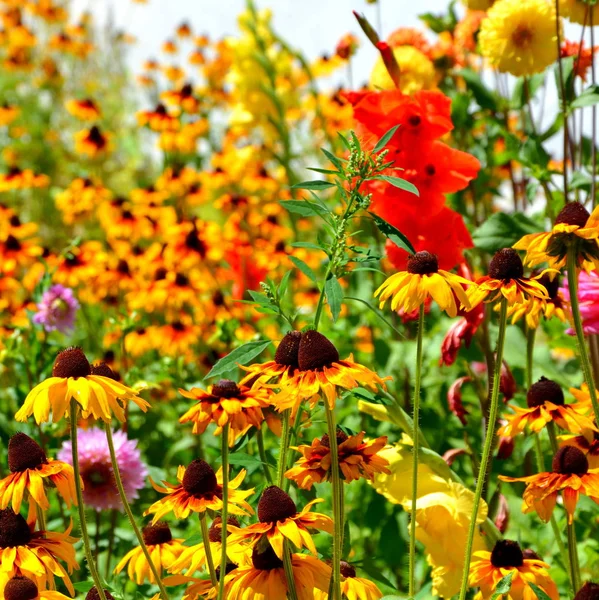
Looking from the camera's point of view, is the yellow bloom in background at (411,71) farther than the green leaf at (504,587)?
Yes

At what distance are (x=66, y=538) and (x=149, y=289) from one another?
5.10 feet

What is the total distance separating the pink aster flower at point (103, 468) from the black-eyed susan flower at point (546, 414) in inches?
25.6

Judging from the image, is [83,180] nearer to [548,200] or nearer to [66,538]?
[548,200]

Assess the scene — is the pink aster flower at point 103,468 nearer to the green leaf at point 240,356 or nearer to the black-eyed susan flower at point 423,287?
the green leaf at point 240,356

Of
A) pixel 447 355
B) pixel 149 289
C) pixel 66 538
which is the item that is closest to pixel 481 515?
pixel 447 355

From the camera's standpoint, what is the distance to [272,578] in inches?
30.8

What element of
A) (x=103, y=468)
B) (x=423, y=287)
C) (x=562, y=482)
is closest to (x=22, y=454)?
(x=423, y=287)

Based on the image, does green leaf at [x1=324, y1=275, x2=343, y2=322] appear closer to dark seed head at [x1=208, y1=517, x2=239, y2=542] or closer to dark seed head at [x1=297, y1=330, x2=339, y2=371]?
dark seed head at [x1=297, y1=330, x2=339, y2=371]

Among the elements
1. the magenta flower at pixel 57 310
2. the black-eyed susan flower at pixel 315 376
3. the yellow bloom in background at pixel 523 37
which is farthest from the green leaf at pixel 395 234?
the magenta flower at pixel 57 310

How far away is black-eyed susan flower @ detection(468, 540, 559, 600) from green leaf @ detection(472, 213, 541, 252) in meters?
0.62

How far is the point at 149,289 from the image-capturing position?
2402 mm

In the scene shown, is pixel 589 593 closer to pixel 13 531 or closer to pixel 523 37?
pixel 13 531

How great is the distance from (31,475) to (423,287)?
400mm

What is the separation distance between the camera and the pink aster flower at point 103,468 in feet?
4.71
